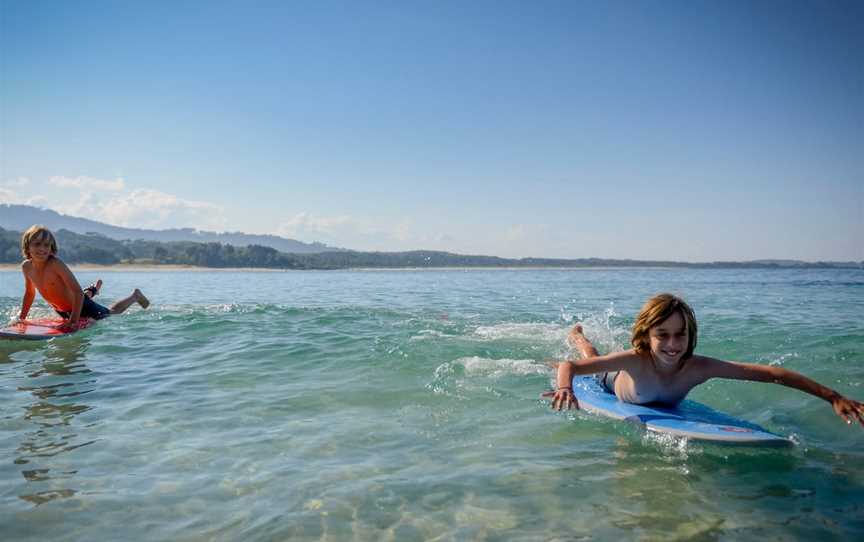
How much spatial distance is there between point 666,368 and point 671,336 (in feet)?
1.74

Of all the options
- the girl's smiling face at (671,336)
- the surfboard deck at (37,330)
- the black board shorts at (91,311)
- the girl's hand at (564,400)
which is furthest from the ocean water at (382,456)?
the black board shorts at (91,311)

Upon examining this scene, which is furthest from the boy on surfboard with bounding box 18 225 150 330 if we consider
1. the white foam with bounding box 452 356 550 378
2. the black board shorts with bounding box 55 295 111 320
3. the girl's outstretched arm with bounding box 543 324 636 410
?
the girl's outstretched arm with bounding box 543 324 636 410

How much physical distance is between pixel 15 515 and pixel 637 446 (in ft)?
15.6

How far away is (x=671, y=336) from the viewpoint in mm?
4871

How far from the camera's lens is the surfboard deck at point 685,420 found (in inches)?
175

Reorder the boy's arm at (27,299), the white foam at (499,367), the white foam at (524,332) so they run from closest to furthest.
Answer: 1. the white foam at (499,367)
2. the boy's arm at (27,299)
3. the white foam at (524,332)

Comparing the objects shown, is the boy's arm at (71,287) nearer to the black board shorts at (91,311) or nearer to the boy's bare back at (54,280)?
the boy's bare back at (54,280)

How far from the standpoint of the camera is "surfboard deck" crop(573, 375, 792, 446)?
445 cm

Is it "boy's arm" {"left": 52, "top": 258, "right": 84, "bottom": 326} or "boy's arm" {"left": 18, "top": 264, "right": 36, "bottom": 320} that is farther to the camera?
"boy's arm" {"left": 18, "top": 264, "right": 36, "bottom": 320}

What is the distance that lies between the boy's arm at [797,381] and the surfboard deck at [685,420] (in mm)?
449

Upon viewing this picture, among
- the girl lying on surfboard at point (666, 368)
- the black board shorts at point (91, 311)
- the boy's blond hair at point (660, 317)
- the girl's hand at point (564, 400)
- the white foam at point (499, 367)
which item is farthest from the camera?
the black board shorts at point (91, 311)

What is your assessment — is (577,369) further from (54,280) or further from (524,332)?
(54,280)

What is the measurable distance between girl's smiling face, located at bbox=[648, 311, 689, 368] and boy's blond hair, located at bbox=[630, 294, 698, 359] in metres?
0.03

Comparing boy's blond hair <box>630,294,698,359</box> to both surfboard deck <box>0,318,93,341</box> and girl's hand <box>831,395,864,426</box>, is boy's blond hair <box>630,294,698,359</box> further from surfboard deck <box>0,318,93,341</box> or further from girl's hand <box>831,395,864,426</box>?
surfboard deck <box>0,318,93,341</box>
